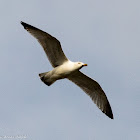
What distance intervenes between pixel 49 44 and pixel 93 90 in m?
3.47

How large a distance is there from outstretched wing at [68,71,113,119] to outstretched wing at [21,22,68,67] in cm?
139

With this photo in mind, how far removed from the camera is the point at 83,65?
882 inches

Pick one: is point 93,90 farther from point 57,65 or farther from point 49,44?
point 49,44

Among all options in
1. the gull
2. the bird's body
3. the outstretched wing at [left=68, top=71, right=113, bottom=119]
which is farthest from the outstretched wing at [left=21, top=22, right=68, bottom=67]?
the outstretched wing at [left=68, top=71, right=113, bottom=119]

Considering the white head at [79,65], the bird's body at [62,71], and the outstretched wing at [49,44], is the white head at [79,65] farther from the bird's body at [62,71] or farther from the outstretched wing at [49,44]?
the outstretched wing at [49,44]

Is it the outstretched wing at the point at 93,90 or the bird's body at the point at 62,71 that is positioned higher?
the bird's body at the point at 62,71

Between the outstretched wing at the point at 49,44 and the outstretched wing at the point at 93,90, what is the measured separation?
1390mm

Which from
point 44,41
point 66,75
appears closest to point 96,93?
point 66,75

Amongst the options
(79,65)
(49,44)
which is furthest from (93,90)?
(49,44)

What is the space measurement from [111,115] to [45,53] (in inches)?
188

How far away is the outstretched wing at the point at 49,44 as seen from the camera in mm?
21859

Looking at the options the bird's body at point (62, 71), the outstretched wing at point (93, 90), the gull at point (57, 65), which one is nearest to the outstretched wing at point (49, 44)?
the gull at point (57, 65)

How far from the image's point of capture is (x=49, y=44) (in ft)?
72.2

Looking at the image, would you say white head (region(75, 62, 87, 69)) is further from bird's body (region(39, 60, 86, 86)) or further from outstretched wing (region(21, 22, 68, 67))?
outstretched wing (region(21, 22, 68, 67))
